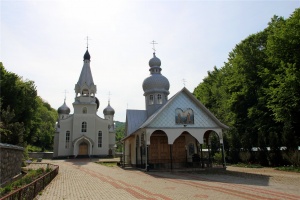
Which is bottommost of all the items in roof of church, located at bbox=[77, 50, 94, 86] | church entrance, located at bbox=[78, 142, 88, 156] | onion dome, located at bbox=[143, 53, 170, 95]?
church entrance, located at bbox=[78, 142, 88, 156]

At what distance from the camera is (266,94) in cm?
2556

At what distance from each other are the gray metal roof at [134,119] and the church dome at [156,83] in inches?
116

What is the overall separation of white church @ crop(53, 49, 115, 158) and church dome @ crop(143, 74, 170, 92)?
1904 centimetres

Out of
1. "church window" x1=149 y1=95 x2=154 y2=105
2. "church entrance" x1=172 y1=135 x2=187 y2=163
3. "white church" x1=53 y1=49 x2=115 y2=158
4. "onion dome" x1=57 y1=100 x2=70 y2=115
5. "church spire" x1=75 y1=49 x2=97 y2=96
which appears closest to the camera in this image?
"church entrance" x1=172 y1=135 x2=187 y2=163

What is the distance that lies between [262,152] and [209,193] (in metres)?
17.3

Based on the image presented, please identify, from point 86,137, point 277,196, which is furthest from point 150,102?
point 277,196

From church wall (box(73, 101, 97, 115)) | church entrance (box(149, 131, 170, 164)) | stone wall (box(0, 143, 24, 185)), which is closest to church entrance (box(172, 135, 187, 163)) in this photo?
church entrance (box(149, 131, 170, 164))

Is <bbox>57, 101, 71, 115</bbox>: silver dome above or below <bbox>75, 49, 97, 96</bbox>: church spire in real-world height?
below

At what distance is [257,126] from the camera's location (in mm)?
26484

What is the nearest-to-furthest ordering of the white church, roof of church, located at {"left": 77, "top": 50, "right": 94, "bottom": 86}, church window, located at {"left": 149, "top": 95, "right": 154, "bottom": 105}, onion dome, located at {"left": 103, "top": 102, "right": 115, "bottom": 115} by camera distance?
church window, located at {"left": 149, "top": 95, "right": 154, "bottom": 105} → the white church → roof of church, located at {"left": 77, "top": 50, "right": 94, "bottom": 86} → onion dome, located at {"left": 103, "top": 102, "right": 115, "bottom": 115}

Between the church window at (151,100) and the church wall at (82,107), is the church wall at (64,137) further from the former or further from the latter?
the church window at (151,100)

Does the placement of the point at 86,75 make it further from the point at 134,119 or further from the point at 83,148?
the point at 134,119

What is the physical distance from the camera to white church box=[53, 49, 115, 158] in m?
44.5

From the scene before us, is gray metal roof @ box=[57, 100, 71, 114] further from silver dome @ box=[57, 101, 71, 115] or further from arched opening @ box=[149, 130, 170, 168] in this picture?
arched opening @ box=[149, 130, 170, 168]
